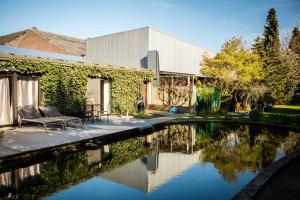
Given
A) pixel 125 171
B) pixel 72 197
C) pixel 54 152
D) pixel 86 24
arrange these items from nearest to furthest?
1. pixel 72 197
2. pixel 125 171
3. pixel 54 152
4. pixel 86 24

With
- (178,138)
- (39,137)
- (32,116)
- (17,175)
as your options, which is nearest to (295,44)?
(178,138)

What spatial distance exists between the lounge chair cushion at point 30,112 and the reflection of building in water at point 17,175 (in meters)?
4.33

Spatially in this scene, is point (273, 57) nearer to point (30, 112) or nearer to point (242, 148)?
point (242, 148)

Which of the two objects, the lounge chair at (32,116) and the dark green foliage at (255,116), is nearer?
the lounge chair at (32,116)

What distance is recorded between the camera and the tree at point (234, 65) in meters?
18.2

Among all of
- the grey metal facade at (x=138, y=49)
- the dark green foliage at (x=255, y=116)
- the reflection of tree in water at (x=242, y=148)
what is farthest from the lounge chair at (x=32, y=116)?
the grey metal facade at (x=138, y=49)

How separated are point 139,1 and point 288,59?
798 inches

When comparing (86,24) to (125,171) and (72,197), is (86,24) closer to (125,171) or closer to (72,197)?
(125,171)

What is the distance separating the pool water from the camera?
209 inches

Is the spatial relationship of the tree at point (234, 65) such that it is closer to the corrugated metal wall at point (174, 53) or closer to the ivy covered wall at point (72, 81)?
the corrugated metal wall at point (174, 53)

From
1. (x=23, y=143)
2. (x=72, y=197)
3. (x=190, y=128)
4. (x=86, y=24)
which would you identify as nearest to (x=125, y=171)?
(x=72, y=197)

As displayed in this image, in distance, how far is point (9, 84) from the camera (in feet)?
36.1

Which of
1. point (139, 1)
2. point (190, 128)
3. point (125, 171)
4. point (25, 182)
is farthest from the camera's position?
point (139, 1)

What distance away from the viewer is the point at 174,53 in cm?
2417
